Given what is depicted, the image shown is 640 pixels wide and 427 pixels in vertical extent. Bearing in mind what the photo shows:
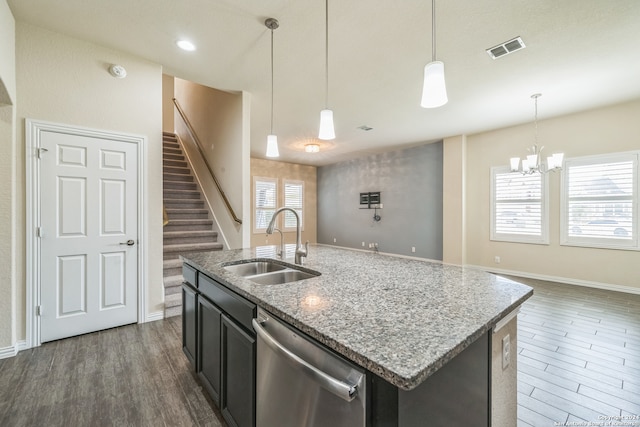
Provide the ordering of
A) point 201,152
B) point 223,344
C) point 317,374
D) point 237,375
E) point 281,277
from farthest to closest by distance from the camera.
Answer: point 201,152 < point 281,277 < point 223,344 < point 237,375 < point 317,374

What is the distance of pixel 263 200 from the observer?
796 centimetres

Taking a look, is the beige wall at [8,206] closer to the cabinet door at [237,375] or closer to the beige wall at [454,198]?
the cabinet door at [237,375]

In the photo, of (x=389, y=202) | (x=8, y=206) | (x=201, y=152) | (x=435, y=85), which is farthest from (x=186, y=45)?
(x=389, y=202)

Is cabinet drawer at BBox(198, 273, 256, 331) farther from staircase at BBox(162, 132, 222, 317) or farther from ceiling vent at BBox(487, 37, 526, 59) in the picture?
ceiling vent at BBox(487, 37, 526, 59)

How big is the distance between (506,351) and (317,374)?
101 centimetres

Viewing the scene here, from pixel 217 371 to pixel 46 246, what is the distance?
7.13 ft

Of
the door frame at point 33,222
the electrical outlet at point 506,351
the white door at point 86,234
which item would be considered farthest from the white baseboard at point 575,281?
the door frame at point 33,222

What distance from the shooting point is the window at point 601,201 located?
4.05m

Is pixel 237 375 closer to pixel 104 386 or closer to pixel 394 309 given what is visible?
pixel 394 309

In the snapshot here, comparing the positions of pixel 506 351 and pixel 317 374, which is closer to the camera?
pixel 317 374

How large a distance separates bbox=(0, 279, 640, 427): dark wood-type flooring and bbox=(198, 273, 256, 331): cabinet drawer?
2.44 feet

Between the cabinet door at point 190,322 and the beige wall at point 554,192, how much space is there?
5406 millimetres

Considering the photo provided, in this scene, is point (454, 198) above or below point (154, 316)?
above

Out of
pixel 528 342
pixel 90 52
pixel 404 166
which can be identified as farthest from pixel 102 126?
pixel 404 166
